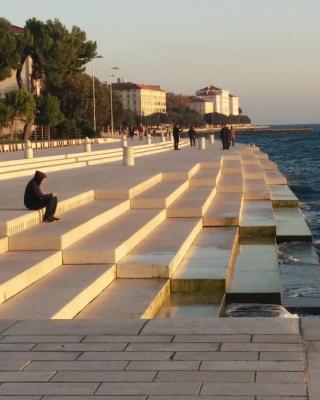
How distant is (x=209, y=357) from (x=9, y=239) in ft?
15.4

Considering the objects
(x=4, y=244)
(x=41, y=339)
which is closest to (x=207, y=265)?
(x=4, y=244)

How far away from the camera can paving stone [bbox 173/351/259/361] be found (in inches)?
177

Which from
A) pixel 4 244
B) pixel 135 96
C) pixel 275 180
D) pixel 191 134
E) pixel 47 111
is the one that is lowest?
pixel 275 180

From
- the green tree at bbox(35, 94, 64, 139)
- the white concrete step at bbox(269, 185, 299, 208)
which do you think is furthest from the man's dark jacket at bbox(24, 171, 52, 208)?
the green tree at bbox(35, 94, 64, 139)

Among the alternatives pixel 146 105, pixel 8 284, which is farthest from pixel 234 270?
pixel 146 105

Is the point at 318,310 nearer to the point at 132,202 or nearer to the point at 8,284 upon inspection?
the point at 8,284

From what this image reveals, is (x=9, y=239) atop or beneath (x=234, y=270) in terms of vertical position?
atop

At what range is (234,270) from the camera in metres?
10.1

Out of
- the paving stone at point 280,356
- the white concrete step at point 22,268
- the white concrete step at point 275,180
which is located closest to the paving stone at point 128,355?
the paving stone at point 280,356

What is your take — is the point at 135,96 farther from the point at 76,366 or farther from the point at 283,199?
the point at 76,366

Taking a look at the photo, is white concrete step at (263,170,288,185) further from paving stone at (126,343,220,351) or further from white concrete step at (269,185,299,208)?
paving stone at (126,343,220,351)

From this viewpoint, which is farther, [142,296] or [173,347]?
[142,296]

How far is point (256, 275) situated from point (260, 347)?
498cm

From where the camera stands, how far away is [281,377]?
4.14 m
